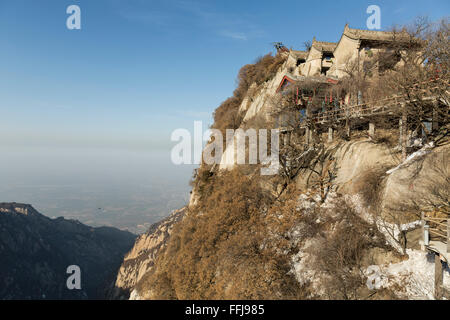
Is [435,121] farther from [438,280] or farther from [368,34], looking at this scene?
[368,34]

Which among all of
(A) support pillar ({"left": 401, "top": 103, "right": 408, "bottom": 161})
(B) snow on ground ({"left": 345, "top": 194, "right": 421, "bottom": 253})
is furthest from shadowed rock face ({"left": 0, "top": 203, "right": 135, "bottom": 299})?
(A) support pillar ({"left": 401, "top": 103, "right": 408, "bottom": 161})

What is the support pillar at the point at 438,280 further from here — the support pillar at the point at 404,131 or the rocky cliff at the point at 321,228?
the support pillar at the point at 404,131

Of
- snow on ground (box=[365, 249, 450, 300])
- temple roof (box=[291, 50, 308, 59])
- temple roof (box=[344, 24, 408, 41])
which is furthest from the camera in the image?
temple roof (box=[291, 50, 308, 59])

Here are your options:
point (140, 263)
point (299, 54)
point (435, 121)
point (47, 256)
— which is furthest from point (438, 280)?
point (47, 256)

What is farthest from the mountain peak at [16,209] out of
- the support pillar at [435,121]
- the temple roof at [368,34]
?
the support pillar at [435,121]

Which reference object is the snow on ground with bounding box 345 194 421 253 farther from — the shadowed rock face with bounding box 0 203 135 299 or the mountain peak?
the mountain peak
